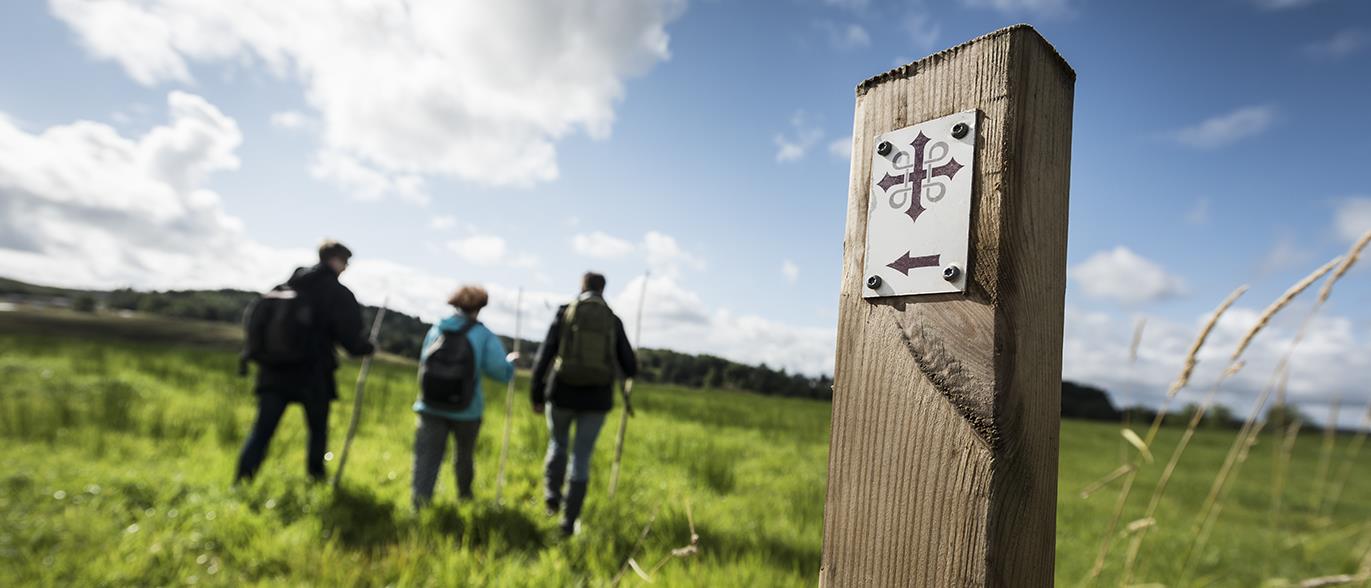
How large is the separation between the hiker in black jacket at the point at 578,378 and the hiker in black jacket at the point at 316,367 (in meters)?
1.63

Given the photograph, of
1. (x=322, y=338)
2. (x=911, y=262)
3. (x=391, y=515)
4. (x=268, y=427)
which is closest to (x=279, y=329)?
(x=322, y=338)

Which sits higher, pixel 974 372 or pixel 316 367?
pixel 974 372

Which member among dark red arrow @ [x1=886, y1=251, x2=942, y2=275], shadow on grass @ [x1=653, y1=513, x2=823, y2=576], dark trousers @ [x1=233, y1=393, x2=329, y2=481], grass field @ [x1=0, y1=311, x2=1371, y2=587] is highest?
dark red arrow @ [x1=886, y1=251, x2=942, y2=275]

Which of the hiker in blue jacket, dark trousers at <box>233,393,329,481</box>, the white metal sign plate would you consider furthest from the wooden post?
dark trousers at <box>233,393,329,481</box>

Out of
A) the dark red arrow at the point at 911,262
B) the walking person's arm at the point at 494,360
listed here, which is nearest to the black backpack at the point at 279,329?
the walking person's arm at the point at 494,360

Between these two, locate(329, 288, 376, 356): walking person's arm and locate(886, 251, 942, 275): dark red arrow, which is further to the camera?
locate(329, 288, 376, 356): walking person's arm

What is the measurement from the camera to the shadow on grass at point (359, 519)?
406 cm

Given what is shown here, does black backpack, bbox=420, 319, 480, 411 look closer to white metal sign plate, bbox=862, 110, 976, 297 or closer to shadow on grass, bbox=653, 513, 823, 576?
shadow on grass, bbox=653, 513, 823, 576

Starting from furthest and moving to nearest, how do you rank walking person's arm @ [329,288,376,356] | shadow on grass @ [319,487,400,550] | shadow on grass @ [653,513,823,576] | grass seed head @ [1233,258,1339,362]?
walking person's arm @ [329,288,376,356]
shadow on grass @ [319,487,400,550]
shadow on grass @ [653,513,823,576]
grass seed head @ [1233,258,1339,362]

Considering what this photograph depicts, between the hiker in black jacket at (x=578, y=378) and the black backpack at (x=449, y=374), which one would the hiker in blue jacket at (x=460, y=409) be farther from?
the hiker in black jacket at (x=578, y=378)

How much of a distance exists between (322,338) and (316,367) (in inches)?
9.3

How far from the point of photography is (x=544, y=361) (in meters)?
4.82

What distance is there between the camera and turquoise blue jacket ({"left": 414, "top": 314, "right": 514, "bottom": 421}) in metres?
4.70

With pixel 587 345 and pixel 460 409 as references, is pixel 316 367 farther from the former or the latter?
pixel 587 345
